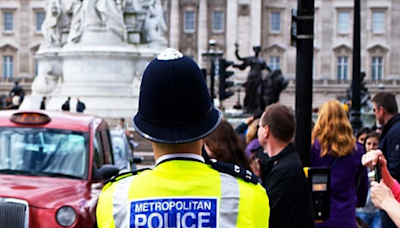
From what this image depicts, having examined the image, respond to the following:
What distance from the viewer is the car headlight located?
7504 mm

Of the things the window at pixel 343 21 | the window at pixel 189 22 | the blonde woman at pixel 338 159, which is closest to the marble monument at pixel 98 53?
the blonde woman at pixel 338 159

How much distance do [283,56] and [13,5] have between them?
26.2 meters

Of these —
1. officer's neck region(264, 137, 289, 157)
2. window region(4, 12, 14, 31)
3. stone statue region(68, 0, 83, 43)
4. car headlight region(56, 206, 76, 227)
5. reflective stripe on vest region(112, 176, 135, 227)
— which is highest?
window region(4, 12, 14, 31)

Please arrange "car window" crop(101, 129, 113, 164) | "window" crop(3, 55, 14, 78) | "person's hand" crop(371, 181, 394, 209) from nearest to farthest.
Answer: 1. "person's hand" crop(371, 181, 394, 209)
2. "car window" crop(101, 129, 113, 164)
3. "window" crop(3, 55, 14, 78)

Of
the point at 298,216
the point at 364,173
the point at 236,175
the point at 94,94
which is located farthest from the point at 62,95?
the point at 236,175

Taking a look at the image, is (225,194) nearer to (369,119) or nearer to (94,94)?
(94,94)

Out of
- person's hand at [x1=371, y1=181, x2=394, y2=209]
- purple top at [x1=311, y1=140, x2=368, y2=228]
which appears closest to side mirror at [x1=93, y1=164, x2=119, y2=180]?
purple top at [x1=311, y1=140, x2=368, y2=228]

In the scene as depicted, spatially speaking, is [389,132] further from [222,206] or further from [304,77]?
[222,206]

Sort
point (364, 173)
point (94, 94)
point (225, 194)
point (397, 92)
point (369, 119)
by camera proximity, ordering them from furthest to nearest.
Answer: point (397, 92), point (369, 119), point (94, 94), point (364, 173), point (225, 194)

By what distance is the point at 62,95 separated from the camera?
30938 mm

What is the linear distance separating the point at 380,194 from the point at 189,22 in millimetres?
76911

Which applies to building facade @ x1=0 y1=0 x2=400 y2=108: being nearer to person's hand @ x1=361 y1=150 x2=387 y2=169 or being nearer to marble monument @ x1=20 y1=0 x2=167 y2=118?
marble monument @ x1=20 y1=0 x2=167 y2=118

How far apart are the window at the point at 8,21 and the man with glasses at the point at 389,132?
75.0 m

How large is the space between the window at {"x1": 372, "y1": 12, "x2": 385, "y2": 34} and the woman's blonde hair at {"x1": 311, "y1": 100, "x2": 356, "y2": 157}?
246ft
